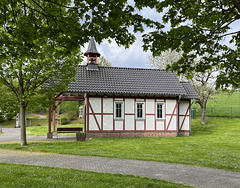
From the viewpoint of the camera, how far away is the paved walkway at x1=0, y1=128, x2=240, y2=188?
23.9 feet

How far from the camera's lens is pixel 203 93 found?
29.8 m

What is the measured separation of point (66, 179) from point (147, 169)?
9.71ft

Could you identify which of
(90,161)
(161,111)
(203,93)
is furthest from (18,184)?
(203,93)

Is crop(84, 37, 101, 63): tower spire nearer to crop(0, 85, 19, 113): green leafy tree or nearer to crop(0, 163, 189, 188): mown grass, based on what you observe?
crop(0, 85, 19, 113): green leafy tree

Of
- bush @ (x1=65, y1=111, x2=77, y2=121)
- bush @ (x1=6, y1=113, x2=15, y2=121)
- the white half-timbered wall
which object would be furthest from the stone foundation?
bush @ (x1=6, y1=113, x2=15, y2=121)

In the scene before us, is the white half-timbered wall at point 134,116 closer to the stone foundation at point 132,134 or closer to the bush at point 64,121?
the stone foundation at point 132,134

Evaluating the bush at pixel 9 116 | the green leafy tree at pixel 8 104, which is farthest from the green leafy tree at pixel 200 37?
the bush at pixel 9 116

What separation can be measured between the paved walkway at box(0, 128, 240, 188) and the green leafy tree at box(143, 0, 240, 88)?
285 cm

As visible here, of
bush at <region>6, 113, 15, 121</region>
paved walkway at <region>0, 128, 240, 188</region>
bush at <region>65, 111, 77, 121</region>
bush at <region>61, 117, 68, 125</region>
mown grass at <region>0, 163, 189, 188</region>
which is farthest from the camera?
bush at <region>6, 113, 15, 121</region>

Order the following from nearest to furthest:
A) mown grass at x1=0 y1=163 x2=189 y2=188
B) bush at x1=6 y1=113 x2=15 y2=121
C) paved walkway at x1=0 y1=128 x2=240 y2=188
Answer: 1. mown grass at x1=0 y1=163 x2=189 y2=188
2. paved walkway at x1=0 y1=128 x2=240 y2=188
3. bush at x1=6 y1=113 x2=15 y2=121

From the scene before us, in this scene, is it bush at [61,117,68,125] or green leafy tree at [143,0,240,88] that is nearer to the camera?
green leafy tree at [143,0,240,88]

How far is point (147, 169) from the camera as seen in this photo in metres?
8.57

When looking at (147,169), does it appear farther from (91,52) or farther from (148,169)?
(91,52)

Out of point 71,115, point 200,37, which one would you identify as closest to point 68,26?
point 200,37
